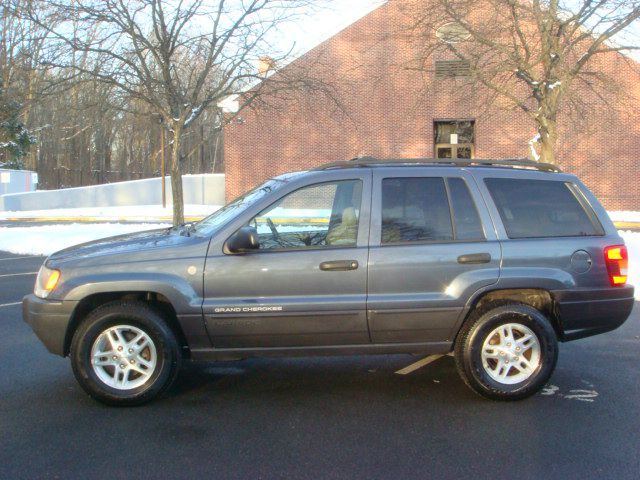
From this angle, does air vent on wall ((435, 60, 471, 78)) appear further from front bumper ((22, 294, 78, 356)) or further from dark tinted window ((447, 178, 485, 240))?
front bumper ((22, 294, 78, 356))

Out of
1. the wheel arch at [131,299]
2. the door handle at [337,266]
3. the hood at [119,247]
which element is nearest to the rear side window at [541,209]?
the door handle at [337,266]

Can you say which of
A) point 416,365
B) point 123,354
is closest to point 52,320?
point 123,354

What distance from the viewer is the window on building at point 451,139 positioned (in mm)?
28484

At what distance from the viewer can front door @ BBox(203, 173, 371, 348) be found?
5.17m

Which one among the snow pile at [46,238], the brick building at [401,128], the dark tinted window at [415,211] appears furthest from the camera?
the brick building at [401,128]

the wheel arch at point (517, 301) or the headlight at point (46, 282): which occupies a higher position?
the headlight at point (46, 282)

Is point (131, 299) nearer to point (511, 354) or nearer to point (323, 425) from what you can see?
point (323, 425)

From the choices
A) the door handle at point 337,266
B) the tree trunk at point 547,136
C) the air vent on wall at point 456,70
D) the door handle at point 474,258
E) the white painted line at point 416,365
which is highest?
the air vent on wall at point 456,70

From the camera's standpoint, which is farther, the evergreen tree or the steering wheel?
the evergreen tree

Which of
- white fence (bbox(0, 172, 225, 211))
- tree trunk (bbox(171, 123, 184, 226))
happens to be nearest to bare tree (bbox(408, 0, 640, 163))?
tree trunk (bbox(171, 123, 184, 226))

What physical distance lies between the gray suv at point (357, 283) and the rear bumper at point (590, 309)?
11 mm

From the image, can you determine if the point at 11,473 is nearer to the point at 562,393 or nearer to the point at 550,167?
the point at 562,393

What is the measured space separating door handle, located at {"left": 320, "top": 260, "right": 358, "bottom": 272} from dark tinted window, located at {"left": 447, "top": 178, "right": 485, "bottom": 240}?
0.88 m

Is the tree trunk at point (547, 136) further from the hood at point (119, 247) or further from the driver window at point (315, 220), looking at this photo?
the hood at point (119, 247)
